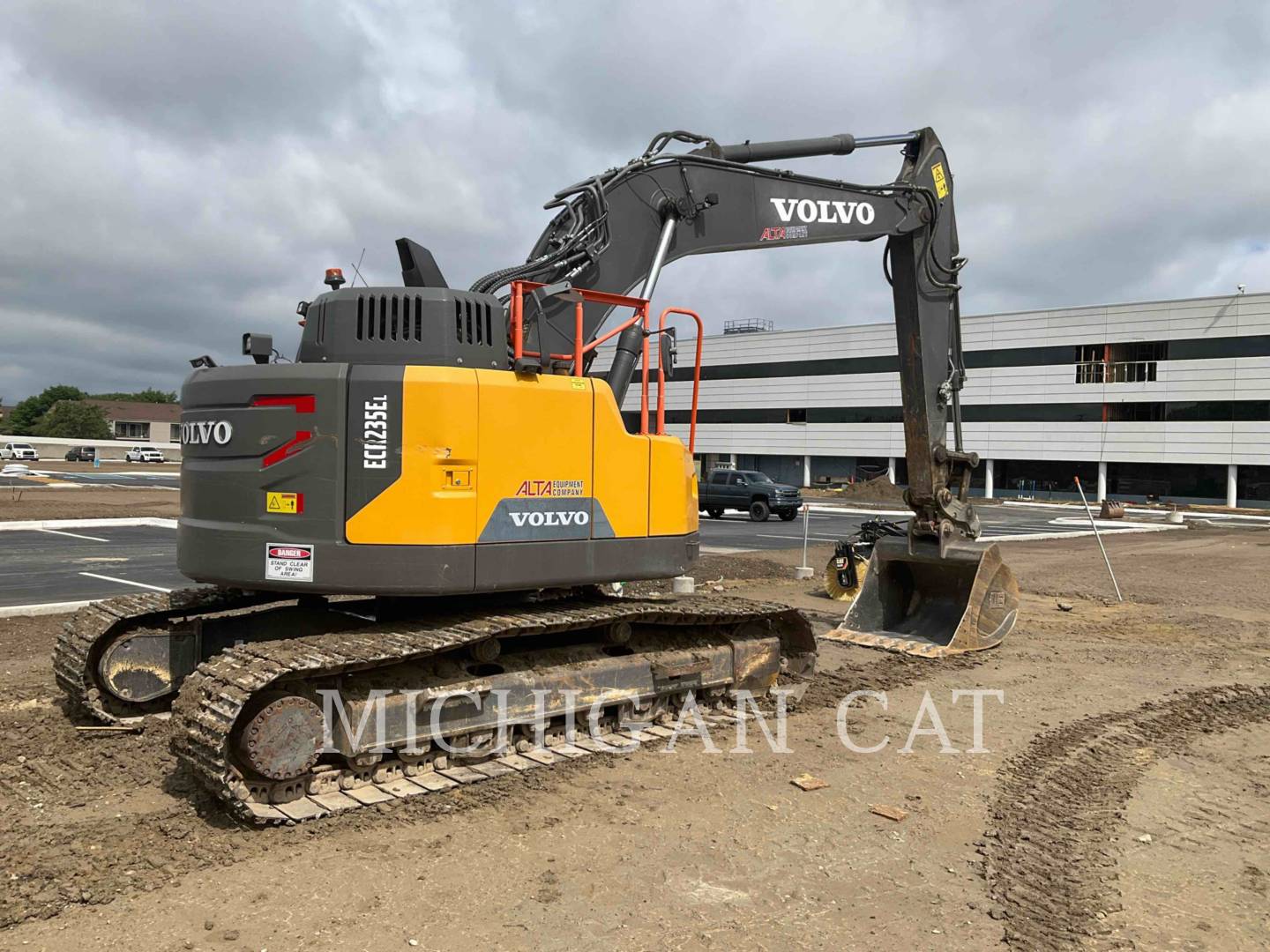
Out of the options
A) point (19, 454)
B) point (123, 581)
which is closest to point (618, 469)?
point (123, 581)

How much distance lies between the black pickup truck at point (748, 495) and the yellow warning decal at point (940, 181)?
21731 millimetres

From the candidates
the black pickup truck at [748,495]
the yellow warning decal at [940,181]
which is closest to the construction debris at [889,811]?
the yellow warning decal at [940,181]

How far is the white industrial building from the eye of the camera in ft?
167

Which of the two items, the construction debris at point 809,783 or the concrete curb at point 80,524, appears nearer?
the construction debris at point 809,783

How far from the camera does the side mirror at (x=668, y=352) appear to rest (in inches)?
255

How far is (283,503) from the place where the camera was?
17.8 ft

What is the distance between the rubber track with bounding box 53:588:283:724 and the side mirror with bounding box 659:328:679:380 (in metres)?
3.00

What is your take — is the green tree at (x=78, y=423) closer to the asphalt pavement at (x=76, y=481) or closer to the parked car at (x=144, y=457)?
the parked car at (x=144, y=457)

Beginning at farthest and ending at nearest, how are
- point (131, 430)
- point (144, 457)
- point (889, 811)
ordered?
point (131, 430) < point (144, 457) < point (889, 811)

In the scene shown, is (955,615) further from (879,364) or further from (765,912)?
(879,364)

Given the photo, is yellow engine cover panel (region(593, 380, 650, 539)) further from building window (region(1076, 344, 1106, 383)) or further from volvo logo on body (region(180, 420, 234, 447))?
building window (region(1076, 344, 1106, 383))

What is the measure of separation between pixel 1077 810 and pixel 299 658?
4.41 m

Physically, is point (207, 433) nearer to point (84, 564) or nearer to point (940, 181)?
point (940, 181)

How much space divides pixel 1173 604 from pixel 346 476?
13047 mm
